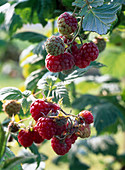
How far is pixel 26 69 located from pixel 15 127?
661mm

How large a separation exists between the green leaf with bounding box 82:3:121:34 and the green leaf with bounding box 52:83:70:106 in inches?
7.0

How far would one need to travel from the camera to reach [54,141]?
546 millimetres

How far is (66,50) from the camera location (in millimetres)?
603

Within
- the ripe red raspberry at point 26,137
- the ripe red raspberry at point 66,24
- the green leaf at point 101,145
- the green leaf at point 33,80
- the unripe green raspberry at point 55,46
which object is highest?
the ripe red raspberry at point 66,24

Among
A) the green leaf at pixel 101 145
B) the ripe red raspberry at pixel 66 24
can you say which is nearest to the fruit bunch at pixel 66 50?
the ripe red raspberry at pixel 66 24

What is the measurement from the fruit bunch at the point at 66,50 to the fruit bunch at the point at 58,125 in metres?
0.09

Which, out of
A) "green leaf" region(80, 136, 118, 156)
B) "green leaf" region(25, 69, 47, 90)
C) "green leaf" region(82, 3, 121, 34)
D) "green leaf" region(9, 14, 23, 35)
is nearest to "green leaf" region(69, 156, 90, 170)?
"green leaf" region(80, 136, 118, 156)

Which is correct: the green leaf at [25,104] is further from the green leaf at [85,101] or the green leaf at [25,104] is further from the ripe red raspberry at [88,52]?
the green leaf at [85,101]

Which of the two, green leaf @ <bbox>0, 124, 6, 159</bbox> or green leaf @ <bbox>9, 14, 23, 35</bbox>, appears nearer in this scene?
green leaf @ <bbox>0, 124, 6, 159</bbox>

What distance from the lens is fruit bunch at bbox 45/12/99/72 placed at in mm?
545

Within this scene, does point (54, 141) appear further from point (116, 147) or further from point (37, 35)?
point (116, 147)

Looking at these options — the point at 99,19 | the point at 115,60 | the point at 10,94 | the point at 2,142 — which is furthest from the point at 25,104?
the point at 115,60

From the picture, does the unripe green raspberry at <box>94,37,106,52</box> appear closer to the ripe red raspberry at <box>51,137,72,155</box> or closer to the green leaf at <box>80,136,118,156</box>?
the ripe red raspberry at <box>51,137,72,155</box>

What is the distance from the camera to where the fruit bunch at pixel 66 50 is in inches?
21.5
